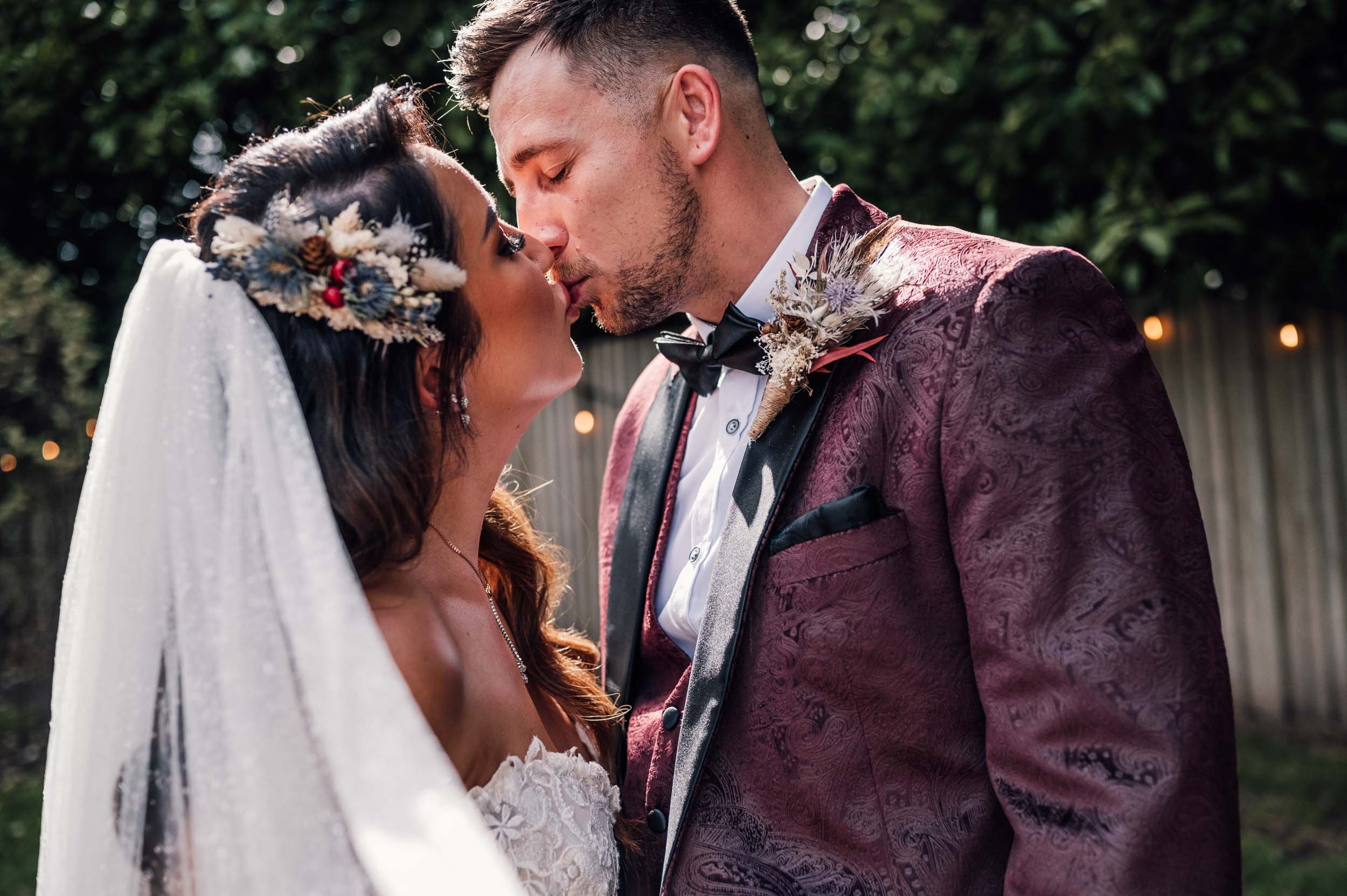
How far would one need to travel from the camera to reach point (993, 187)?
4934mm

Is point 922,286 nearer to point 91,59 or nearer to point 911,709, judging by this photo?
point 911,709

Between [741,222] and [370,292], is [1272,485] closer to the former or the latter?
[741,222]

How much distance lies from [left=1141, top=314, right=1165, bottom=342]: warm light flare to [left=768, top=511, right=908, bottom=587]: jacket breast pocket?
14.7ft

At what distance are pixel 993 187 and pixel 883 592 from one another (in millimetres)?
3557

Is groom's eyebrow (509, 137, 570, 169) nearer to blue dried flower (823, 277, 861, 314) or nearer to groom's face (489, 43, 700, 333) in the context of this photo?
groom's face (489, 43, 700, 333)

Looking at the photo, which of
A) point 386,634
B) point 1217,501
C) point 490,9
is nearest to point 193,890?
point 386,634

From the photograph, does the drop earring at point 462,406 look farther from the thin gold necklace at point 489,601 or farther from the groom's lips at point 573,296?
the groom's lips at point 573,296

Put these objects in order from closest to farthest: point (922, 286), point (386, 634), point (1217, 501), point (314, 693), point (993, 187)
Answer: point (314, 693) < point (386, 634) < point (922, 286) < point (993, 187) < point (1217, 501)

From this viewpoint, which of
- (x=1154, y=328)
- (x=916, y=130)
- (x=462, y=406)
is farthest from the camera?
(x=1154, y=328)

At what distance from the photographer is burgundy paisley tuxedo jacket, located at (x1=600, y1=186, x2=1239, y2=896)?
1.61 meters

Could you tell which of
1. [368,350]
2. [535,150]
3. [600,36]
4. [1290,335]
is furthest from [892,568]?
[1290,335]

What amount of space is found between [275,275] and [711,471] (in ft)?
3.23

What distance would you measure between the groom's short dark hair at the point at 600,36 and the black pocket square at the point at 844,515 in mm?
1086

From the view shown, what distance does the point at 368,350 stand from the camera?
1.96 m
